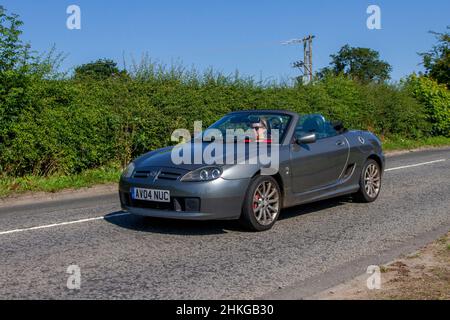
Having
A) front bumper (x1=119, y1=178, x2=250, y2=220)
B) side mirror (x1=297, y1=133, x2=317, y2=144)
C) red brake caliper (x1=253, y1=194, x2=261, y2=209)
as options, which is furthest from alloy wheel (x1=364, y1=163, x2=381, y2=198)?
front bumper (x1=119, y1=178, x2=250, y2=220)

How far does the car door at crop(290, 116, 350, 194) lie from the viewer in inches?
296

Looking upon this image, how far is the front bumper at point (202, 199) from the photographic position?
6473 millimetres

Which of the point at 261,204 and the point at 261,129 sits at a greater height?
the point at 261,129

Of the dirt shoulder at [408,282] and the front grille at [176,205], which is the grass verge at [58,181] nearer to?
the front grille at [176,205]

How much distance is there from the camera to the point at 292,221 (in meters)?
7.77

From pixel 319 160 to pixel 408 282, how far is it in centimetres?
330

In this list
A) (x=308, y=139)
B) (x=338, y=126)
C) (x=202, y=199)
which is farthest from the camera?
(x=338, y=126)

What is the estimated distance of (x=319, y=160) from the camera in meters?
7.93

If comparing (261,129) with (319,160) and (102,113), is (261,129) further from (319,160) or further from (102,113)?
(102,113)

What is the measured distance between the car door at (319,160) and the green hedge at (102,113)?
20.5ft

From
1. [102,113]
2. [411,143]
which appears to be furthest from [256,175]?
[411,143]

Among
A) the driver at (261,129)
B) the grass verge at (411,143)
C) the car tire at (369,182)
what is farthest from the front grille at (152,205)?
the grass verge at (411,143)

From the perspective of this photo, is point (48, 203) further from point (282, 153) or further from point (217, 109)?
point (217, 109)

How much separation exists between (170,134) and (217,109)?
1.98 meters
